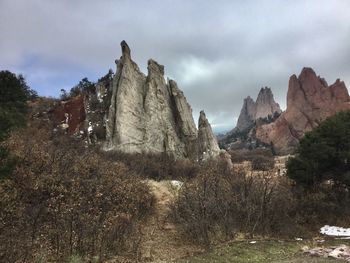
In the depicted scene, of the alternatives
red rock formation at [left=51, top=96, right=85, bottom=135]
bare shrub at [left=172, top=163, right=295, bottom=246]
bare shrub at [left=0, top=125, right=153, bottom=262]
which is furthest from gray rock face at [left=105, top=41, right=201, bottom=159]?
bare shrub at [left=172, top=163, right=295, bottom=246]

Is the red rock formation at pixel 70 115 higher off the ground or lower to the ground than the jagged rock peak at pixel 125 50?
lower

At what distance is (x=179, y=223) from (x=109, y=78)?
3930 cm

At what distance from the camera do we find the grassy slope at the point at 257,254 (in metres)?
18.2

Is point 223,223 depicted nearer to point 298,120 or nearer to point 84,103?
point 84,103

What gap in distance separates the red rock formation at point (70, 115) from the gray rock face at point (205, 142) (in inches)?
588

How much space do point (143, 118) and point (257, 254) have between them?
32874 mm

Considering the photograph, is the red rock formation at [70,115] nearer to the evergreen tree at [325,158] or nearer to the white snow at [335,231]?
the evergreen tree at [325,158]

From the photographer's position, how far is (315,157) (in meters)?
32.7

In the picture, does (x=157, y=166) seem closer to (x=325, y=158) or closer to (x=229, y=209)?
(x=325, y=158)

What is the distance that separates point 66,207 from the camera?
20109 mm

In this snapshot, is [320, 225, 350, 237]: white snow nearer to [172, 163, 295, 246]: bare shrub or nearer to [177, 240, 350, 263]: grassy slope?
[172, 163, 295, 246]: bare shrub

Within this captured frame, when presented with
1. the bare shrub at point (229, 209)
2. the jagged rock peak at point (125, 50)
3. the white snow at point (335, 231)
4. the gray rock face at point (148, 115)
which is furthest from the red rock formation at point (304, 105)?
the bare shrub at point (229, 209)

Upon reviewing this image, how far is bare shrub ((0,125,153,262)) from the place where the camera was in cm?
1717

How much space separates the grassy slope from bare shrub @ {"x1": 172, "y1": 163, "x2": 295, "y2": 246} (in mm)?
1608
